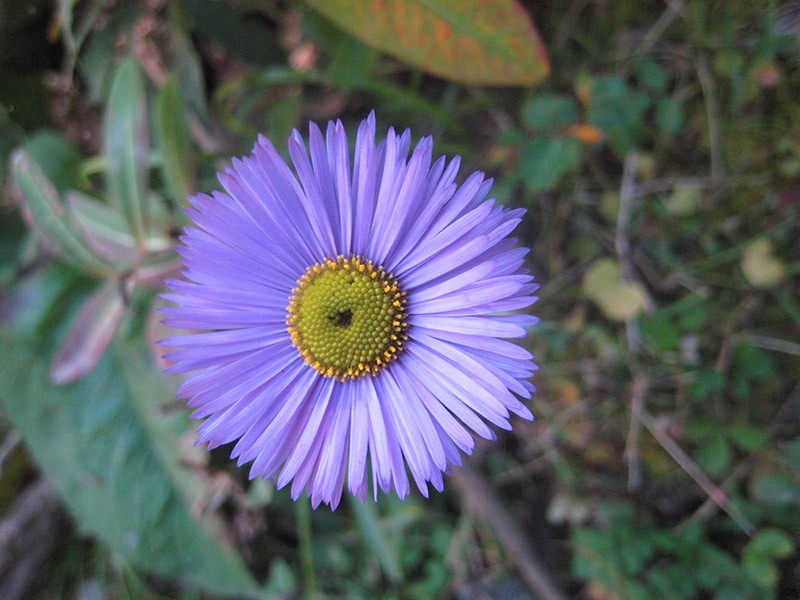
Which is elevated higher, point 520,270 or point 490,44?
point 490,44

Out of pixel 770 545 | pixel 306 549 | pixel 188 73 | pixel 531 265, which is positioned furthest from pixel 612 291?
pixel 188 73

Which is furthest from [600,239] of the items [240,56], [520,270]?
[240,56]

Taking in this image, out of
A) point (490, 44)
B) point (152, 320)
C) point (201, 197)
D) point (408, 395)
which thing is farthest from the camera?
point (152, 320)

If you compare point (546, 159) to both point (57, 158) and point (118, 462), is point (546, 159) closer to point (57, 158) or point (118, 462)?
point (57, 158)

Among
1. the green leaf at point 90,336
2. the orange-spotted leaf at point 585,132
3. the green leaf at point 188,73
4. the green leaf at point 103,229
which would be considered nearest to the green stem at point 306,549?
the green leaf at point 90,336

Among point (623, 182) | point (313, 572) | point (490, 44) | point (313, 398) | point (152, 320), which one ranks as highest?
point (490, 44)

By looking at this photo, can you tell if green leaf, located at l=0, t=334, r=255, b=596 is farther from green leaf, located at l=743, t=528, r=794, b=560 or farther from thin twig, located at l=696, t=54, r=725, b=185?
thin twig, located at l=696, t=54, r=725, b=185

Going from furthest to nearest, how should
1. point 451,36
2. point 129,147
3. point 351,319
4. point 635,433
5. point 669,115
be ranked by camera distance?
point 635,433 → point 669,115 → point 129,147 → point 451,36 → point 351,319

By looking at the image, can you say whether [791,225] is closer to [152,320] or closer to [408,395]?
[408,395]
